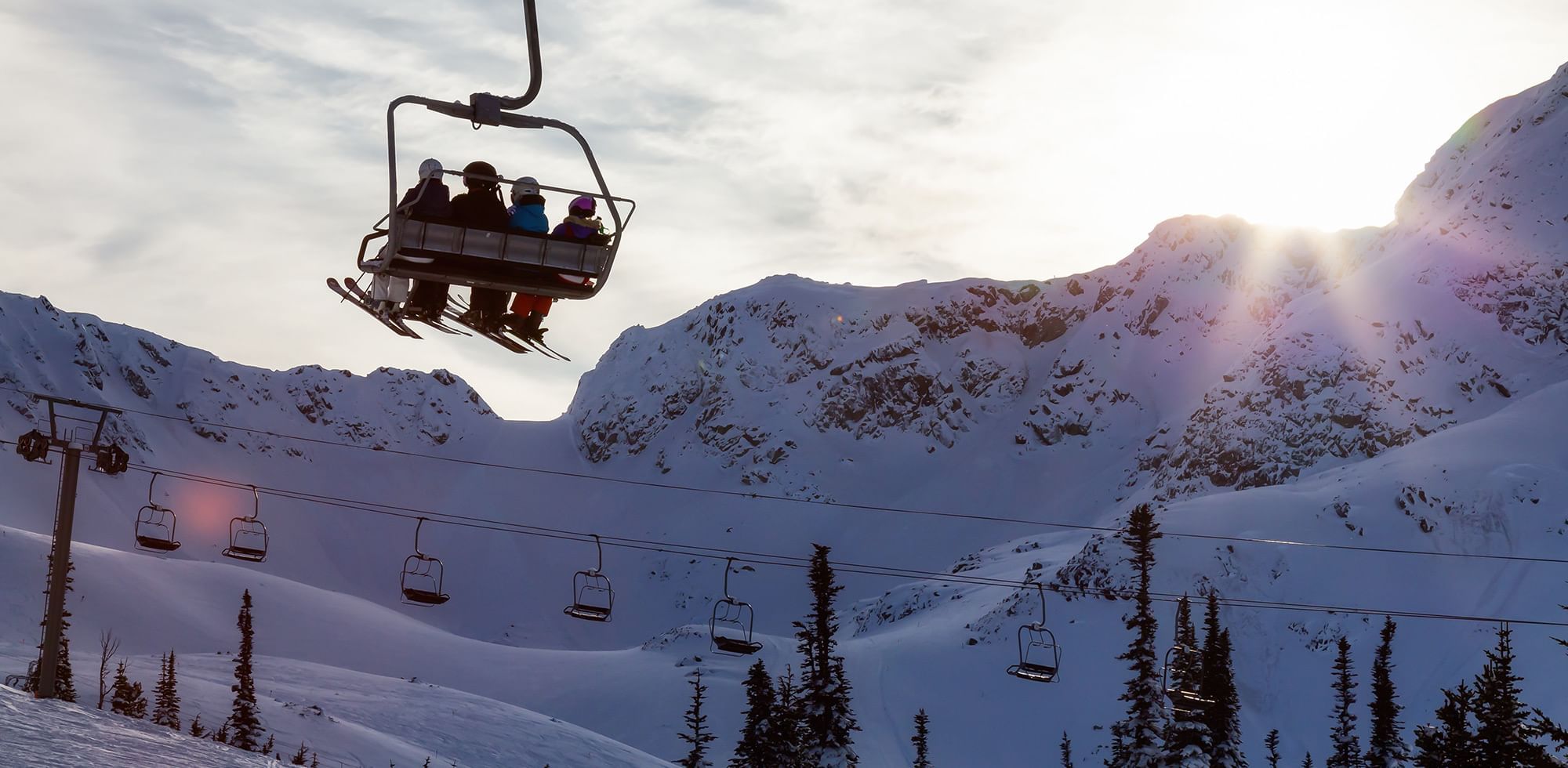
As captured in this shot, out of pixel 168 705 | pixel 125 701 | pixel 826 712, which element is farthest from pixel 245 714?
pixel 826 712

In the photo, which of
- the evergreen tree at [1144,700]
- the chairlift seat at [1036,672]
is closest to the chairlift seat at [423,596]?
the chairlift seat at [1036,672]

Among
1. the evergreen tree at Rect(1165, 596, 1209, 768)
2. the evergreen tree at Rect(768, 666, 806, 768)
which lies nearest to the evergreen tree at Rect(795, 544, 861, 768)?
the evergreen tree at Rect(768, 666, 806, 768)

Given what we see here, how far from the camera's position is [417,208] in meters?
15.2

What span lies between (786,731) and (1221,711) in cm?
1586

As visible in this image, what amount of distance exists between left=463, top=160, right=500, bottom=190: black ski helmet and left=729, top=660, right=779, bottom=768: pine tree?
44.5 metres

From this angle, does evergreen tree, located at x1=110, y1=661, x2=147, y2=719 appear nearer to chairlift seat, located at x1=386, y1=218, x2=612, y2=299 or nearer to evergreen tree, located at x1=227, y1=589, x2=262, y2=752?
evergreen tree, located at x1=227, y1=589, x2=262, y2=752

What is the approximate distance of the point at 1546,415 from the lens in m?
181

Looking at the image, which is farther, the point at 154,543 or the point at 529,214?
the point at 154,543

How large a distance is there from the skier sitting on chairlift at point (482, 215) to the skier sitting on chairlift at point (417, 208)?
15 centimetres

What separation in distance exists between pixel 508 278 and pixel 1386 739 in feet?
185

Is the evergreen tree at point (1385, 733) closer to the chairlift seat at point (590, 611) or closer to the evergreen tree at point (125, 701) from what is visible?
the chairlift seat at point (590, 611)

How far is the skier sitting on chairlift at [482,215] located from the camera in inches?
601

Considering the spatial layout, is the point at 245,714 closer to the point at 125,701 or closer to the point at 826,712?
the point at 125,701

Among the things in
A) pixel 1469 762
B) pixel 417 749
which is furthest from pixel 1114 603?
pixel 1469 762
